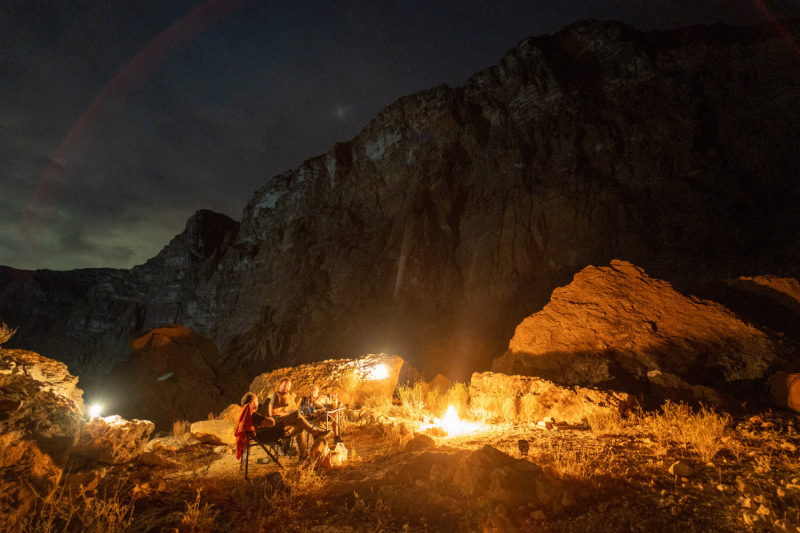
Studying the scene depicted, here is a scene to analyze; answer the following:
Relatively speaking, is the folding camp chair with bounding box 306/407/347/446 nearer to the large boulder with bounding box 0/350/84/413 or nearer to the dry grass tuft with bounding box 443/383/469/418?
the dry grass tuft with bounding box 443/383/469/418

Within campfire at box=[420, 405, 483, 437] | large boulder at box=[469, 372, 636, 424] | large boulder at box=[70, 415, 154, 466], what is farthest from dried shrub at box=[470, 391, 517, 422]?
large boulder at box=[70, 415, 154, 466]

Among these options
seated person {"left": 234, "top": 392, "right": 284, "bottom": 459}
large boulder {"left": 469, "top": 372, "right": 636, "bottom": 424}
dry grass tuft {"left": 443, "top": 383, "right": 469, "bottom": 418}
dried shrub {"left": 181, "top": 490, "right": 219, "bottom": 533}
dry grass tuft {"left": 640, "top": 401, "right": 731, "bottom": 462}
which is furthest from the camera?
dry grass tuft {"left": 443, "top": 383, "right": 469, "bottom": 418}

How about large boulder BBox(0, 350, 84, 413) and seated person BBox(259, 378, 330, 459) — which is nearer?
large boulder BBox(0, 350, 84, 413)

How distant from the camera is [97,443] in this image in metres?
4.83

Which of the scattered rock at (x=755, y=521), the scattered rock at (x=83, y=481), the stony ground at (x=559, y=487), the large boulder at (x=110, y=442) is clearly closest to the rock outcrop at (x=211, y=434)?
the stony ground at (x=559, y=487)

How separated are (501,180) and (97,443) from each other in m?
30.8

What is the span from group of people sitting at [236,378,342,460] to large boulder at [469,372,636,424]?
3.71 m

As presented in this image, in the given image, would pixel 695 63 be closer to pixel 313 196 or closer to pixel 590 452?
pixel 590 452

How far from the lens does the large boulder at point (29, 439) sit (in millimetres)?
3562

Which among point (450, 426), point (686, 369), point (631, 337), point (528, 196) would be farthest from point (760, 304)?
point (528, 196)

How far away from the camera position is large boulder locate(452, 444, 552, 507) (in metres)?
3.62

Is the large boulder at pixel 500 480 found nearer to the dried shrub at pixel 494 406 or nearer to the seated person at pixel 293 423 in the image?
the seated person at pixel 293 423

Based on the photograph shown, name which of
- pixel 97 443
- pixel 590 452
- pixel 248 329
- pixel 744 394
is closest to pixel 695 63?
pixel 744 394

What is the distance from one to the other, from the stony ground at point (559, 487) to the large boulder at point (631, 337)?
2.01m
